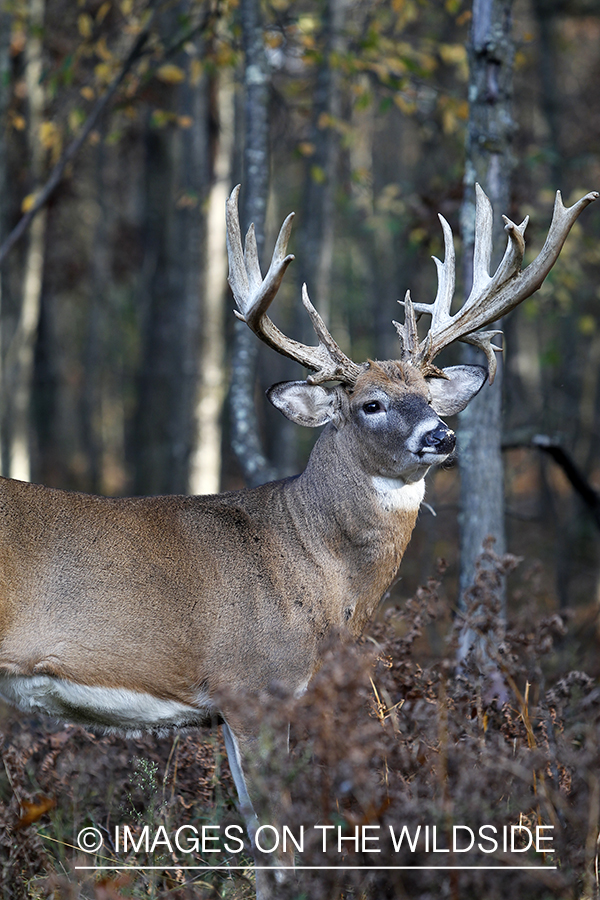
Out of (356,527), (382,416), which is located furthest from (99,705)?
(382,416)

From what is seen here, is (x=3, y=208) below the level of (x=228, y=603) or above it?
above

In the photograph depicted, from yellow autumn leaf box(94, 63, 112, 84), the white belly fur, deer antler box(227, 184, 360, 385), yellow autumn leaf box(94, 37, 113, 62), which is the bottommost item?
the white belly fur

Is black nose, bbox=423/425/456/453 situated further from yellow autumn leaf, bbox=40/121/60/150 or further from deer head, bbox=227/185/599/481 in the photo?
yellow autumn leaf, bbox=40/121/60/150

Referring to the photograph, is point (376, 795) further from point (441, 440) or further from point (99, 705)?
point (441, 440)

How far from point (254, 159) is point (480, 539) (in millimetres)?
3329

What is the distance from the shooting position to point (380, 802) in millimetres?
3396

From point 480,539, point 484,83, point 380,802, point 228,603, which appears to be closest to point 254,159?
point 484,83

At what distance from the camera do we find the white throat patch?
4.63m

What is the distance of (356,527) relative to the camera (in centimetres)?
459

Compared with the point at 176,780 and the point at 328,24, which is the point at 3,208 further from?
the point at 176,780

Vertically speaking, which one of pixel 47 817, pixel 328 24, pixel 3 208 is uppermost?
pixel 328 24

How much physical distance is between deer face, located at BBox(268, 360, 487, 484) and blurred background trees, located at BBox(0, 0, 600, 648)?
55 cm

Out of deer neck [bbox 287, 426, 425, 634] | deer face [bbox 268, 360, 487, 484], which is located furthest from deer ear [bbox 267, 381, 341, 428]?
deer neck [bbox 287, 426, 425, 634]

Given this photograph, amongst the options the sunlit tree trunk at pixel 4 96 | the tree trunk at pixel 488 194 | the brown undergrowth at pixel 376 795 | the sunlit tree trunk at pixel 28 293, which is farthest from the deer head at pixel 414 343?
the sunlit tree trunk at pixel 28 293
